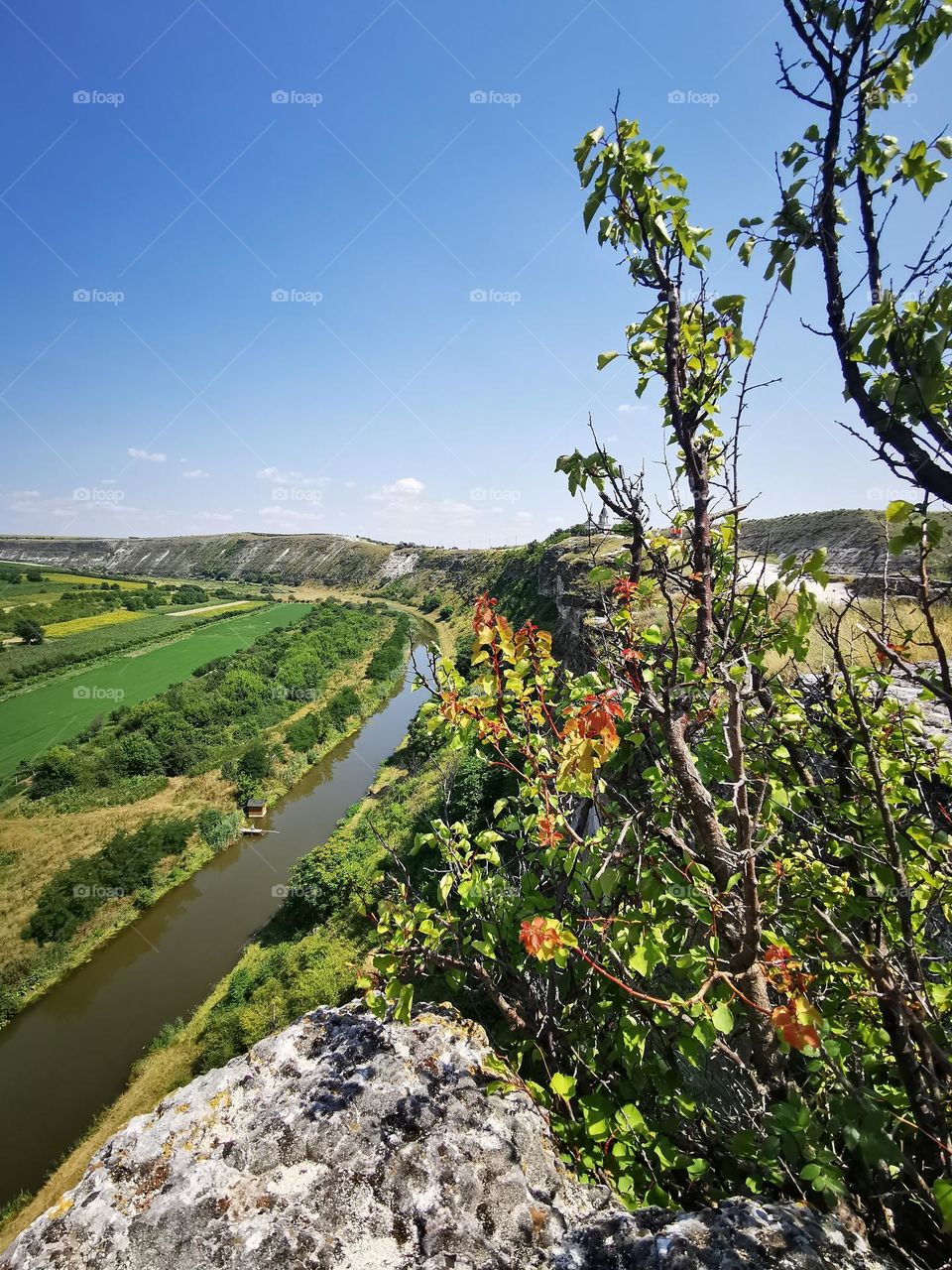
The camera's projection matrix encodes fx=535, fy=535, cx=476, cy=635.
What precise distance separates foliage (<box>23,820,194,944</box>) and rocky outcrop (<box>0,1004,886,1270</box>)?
26.1 meters

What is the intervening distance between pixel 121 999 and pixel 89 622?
277 ft

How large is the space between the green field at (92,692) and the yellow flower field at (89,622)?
16915 mm

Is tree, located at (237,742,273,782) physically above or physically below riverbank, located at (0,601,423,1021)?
above

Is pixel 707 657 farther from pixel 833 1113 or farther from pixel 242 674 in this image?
pixel 242 674

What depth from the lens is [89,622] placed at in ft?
285

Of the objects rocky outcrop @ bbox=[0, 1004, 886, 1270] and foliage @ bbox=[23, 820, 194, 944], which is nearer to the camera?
rocky outcrop @ bbox=[0, 1004, 886, 1270]

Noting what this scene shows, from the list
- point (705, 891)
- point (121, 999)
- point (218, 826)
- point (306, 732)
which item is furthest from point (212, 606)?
point (705, 891)

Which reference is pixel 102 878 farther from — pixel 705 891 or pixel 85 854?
pixel 705 891

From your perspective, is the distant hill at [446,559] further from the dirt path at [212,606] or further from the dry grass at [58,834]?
the dirt path at [212,606]

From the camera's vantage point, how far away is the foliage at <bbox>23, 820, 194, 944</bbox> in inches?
891

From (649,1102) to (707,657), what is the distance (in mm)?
3104

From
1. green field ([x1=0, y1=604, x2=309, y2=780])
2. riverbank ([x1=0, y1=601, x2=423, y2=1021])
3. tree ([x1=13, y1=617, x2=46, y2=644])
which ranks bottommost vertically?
riverbank ([x1=0, y1=601, x2=423, y2=1021])

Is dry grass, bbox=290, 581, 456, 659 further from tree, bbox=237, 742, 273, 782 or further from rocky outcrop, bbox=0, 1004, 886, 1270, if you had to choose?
rocky outcrop, bbox=0, 1004, 886, 1270

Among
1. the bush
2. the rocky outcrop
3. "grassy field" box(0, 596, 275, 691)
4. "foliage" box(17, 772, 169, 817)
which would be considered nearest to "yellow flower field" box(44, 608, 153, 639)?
"grassy field" box(0, 596, 275, 691)
